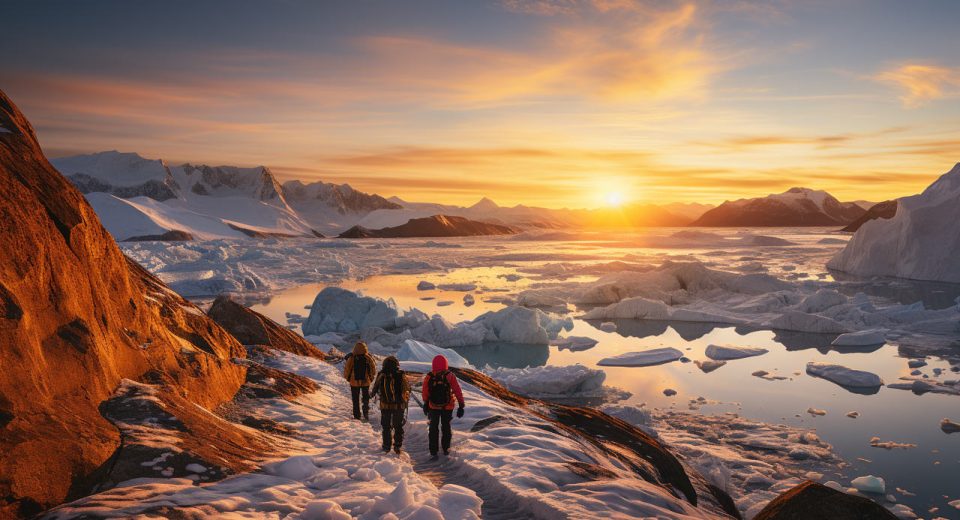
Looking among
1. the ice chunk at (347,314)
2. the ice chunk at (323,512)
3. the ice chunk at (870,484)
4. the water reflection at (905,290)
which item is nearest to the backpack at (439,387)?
the ice chunk at (323,512)

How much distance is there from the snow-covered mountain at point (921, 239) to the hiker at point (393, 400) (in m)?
34.7

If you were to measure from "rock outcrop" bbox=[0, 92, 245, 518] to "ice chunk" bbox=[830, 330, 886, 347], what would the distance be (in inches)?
676

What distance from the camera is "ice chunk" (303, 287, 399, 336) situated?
62.7 ft

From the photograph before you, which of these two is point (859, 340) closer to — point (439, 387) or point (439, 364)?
point (439, 387)

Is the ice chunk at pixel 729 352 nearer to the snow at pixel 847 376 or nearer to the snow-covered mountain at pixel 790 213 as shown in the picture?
the snow at pixel 847 376

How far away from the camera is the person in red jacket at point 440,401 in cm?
600

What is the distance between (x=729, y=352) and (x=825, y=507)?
1171 cm

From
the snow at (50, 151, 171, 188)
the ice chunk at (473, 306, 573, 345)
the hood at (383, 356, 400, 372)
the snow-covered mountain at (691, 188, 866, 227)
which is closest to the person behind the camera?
the hood at (383, 356, 400, 372)

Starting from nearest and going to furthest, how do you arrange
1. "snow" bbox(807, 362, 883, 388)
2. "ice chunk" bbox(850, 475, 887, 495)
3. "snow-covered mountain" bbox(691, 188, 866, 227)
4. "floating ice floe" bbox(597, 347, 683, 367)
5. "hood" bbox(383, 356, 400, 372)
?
"hood" bbox(383, 356, 400, 372) < "ice chunk" bbox(850, 475, 887, 495) < "snow" bbox(807, 362, 883, 388) < "floating ice floe" bbox(597, 347, 683, 367) < "snow-covered mountain" bbox(691, 188, 866, 227)

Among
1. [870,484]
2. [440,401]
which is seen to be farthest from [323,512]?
[870,484]

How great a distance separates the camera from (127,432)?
4.22 metres

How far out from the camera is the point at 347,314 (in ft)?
64.1

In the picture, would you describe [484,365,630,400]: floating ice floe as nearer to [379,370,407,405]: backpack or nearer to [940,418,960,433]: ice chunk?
[940,418,960,433]: ice chunk

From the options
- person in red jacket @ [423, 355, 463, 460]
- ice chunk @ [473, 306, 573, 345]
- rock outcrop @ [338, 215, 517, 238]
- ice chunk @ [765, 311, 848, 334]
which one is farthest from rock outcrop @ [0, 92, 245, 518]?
rock outcrop @ [338, 215, 517, 238]
